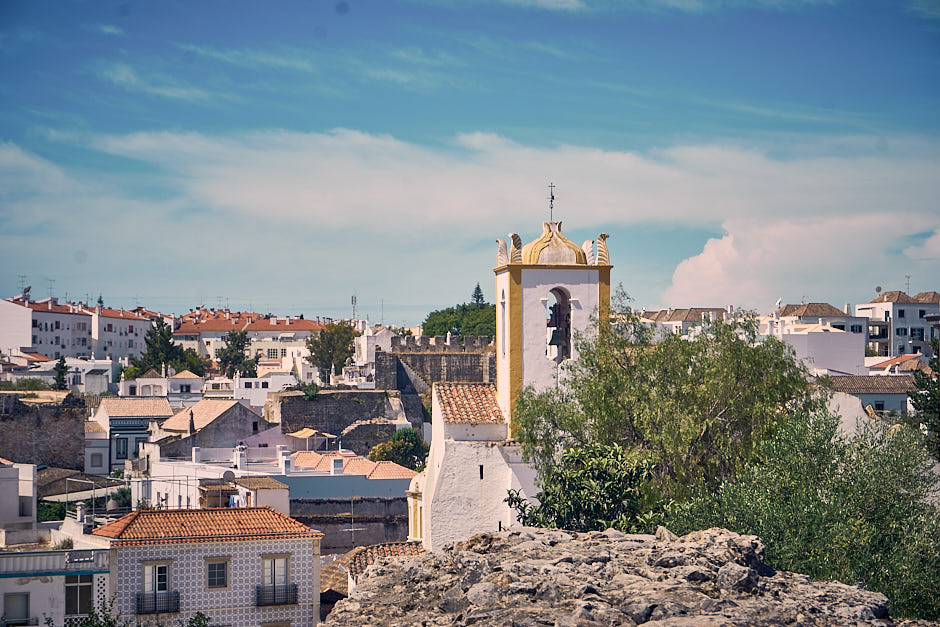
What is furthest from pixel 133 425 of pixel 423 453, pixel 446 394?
pixel 446 394

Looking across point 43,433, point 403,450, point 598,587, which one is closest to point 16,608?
point 598,587

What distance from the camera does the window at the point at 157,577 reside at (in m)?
27.2

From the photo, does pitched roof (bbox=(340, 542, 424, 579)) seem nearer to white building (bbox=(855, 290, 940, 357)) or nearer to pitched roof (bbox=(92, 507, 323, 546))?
pitched roof (bbox=(92, 507, 323, 546))

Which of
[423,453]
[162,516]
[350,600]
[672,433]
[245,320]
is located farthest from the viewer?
[245,320]

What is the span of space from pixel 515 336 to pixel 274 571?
28.0 ft

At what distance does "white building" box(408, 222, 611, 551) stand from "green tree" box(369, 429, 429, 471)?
41487mm

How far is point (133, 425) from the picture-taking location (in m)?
65.9

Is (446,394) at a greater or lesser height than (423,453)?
greater

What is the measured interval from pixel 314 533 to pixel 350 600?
45.8 ft

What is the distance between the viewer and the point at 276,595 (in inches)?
1107

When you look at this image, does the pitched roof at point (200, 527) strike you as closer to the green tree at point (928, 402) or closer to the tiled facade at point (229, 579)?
the tiled facade at point (229, 579)

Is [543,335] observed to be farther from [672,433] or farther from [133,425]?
[133,425]

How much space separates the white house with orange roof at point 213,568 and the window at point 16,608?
A: 1905 mm

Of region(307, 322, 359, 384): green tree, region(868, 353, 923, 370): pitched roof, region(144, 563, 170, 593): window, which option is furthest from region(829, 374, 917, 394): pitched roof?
region(307, 322, 359, 384): green tree
